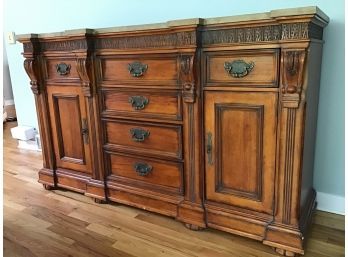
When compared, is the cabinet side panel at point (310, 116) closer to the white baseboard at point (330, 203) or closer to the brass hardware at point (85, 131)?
the white baseboard at point (330, 203)

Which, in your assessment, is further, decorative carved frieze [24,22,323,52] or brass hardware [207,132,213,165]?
brass hardware [207,132,213,165]

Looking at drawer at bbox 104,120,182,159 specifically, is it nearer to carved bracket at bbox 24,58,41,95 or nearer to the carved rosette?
the carved rosette

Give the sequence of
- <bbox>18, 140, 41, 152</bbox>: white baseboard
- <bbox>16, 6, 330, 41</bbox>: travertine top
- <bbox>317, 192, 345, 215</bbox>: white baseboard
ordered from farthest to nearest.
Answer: <bbox>18, 140, 41, 152</bbox>: white baseboard → <bbox>317, 192, 345, 215</bbox>: white baseboard → <bbox>16, 6, 330, 41</bbox>: travertine top

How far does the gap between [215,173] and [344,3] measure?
1020 millimetres

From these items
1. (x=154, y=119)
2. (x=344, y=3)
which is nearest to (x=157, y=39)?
(x=154, y=119)

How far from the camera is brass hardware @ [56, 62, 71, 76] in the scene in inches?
68.3

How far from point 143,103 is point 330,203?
1.18 meters

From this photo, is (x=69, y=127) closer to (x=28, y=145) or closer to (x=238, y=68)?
(x=238, y=68)

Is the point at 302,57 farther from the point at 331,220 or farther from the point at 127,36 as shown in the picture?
the point at 331,220

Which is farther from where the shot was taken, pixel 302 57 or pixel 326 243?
pixel 326 243

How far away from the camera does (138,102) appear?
157 cm

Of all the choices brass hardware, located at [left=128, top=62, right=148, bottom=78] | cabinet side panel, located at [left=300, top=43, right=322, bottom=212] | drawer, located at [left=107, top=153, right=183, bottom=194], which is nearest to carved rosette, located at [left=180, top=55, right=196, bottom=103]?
brass hardware, located at [left=128, top=62, right=148, bottom=78]

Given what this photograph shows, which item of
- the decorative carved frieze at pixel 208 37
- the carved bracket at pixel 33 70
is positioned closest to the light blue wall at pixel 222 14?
the decorative carved frieze at pixel 208 37

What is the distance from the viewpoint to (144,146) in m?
1.63
